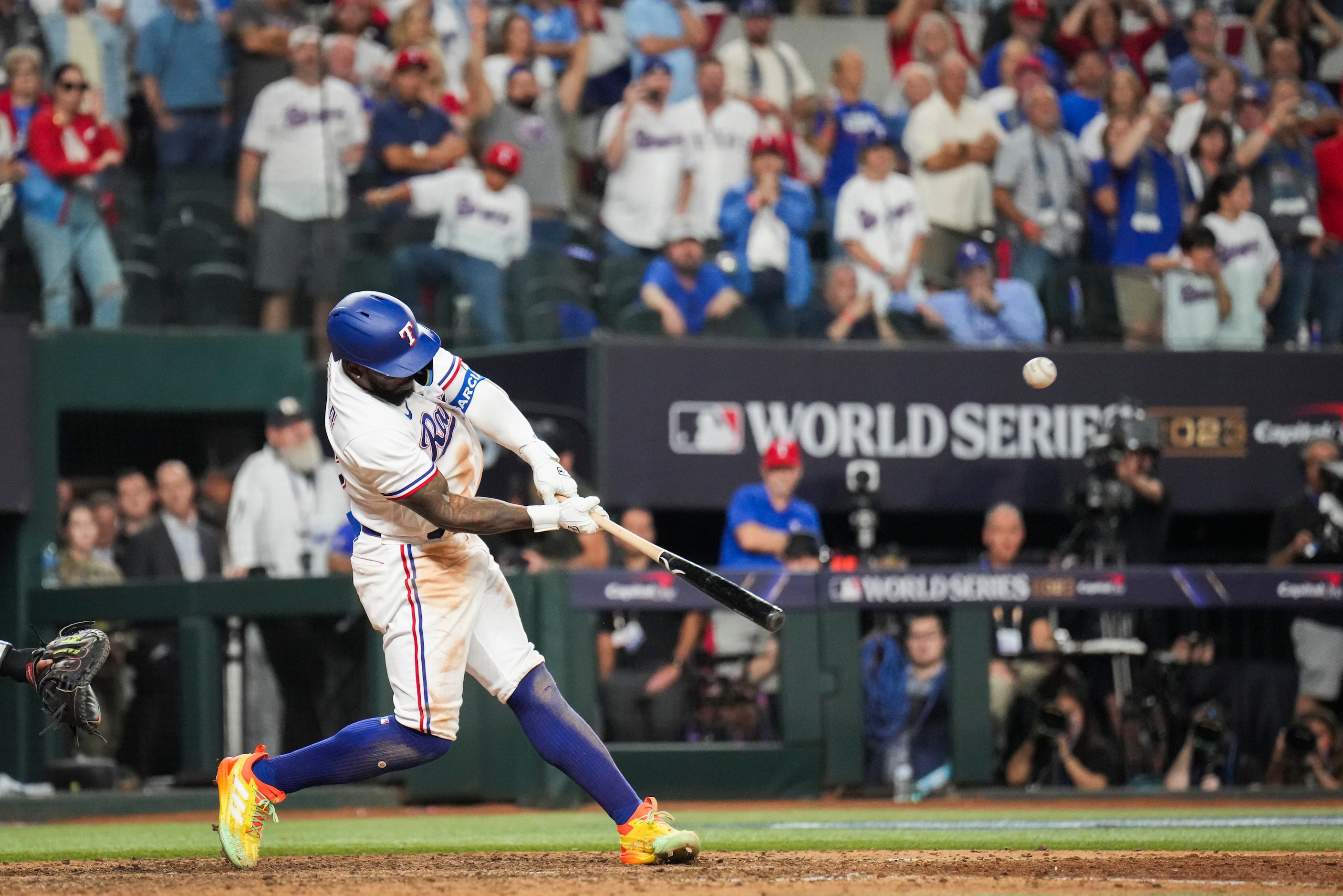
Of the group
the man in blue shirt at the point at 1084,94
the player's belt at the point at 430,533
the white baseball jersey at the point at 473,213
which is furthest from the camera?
the man in blue shirt at the point at 1084,94

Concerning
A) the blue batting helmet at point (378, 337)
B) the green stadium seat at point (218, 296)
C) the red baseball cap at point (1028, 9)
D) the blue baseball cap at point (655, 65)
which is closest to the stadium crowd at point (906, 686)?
the green stadium seat at point (218, 296)

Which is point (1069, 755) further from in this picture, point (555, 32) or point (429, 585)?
point (555, 32)

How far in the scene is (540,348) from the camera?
36.8 ft

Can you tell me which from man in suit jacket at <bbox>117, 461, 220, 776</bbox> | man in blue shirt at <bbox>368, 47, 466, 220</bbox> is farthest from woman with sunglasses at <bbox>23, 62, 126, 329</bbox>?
man in blue shirt at <bbox>368, 47, 466, 220</bbox>

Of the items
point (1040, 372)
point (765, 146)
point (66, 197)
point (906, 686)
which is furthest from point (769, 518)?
point (66, 197)

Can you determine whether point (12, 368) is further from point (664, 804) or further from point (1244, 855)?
point (1244, 855)

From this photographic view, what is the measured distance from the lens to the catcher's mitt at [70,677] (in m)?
6.26

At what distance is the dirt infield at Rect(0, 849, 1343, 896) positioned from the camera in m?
5.27

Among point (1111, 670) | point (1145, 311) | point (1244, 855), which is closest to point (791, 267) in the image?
point (1145, 311)

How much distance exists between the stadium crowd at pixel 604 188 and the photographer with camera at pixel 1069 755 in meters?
2.73

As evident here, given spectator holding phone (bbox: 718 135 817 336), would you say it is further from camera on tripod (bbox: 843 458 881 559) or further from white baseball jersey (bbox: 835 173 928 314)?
camera on tripod (bbox: 843 458 881 559)

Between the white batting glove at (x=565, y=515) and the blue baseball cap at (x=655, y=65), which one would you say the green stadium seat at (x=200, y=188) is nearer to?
the blue baseball cap at (x=655, y=65)

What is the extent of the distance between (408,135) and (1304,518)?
5862mm

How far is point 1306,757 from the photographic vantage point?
10.2 m
